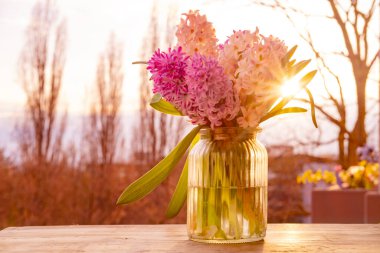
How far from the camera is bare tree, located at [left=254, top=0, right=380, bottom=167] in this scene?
22.6ft

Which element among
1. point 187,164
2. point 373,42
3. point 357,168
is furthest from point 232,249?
point 373,42

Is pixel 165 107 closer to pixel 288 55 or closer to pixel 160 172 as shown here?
pixel 160 172

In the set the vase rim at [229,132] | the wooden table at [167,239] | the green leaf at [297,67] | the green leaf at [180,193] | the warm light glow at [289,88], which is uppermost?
the green leaf at [297,67]

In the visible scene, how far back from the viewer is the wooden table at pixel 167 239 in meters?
1.35

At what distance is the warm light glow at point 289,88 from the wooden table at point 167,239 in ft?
1.14

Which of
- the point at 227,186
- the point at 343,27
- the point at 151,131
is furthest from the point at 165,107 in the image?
the point at 151,131

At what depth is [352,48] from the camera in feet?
23.0

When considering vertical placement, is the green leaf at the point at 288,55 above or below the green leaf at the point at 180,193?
above

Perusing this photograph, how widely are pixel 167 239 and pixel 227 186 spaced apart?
9.1 inches

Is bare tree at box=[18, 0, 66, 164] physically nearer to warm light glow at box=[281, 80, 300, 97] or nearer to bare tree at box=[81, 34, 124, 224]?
bare tree at box=[81, 34, 124, 224]

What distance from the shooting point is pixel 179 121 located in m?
7.98

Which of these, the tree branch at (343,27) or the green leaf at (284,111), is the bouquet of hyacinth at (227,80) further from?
the tree branch at (343,27)

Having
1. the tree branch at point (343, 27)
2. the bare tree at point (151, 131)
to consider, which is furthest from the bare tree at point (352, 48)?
the bare tree at point (151, 131)

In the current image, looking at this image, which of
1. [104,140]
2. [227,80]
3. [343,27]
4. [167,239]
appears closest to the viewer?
[227,80]
